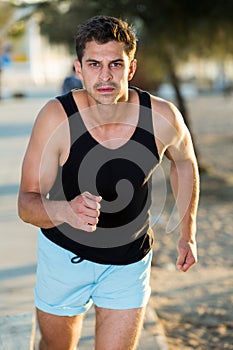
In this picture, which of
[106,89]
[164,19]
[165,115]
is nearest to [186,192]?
[165,115]

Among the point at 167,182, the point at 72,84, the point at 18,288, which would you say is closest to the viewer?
the point at 18,288

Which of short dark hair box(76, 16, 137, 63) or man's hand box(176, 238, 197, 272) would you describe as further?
man's hand box(176, 238, 197, 272)

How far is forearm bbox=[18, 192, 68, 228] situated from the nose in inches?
21.2

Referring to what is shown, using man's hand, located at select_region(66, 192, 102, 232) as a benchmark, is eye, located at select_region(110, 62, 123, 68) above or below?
above

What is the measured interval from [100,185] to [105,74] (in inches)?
17.9

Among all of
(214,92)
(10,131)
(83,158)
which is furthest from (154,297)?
(214,92)

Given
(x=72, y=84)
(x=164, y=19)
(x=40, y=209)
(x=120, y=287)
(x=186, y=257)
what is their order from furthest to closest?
(x=164, y=19)
(x=72, y=84)
(x=186, y=257)
(x=120, y=287)
(x=40, y=209)

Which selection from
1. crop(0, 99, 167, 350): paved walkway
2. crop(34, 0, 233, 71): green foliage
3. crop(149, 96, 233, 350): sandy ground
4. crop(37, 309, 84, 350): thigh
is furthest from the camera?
crop(34, 0, 233, 71): green foliage

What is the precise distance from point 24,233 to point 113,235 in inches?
179

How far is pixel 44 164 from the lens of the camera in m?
2.92

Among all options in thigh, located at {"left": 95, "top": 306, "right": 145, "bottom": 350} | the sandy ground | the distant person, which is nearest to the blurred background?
the sandy ground

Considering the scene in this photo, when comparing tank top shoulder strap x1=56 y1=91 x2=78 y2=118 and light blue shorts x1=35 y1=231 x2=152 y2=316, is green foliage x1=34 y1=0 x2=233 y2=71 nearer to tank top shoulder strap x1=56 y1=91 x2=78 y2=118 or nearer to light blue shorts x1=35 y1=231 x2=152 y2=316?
tank top shoulder strap x1=56 y1=91 x2=78 y2=118

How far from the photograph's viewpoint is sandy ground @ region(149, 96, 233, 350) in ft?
16.7

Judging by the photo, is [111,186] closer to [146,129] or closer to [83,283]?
[146,129]
